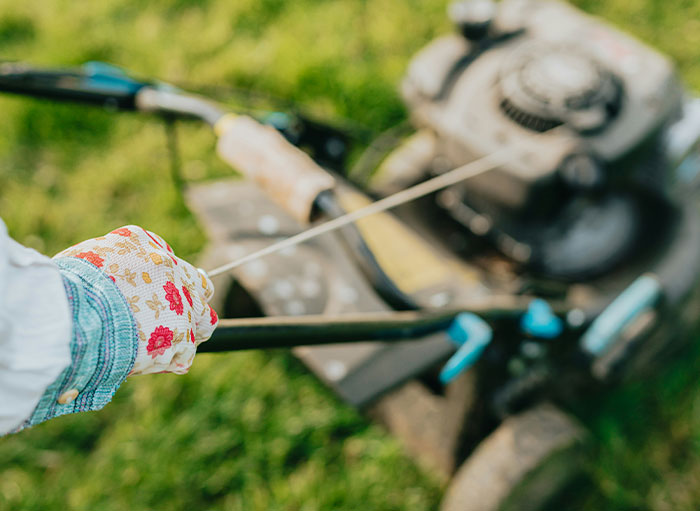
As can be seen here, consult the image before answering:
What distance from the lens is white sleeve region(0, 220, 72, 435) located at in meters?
0.37

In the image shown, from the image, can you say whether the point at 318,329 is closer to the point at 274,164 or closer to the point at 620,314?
the point at 274,164

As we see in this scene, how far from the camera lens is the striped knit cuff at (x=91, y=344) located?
0.42 meters

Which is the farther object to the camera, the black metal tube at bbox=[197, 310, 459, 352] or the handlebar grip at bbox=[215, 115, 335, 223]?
the handlebar grip at bbox=[215, 115, 335, 223]

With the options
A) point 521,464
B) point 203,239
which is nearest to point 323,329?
point 521,464

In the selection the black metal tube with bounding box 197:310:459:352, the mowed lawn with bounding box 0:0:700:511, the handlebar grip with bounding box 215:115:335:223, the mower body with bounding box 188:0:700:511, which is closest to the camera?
the black metal tube with bounding box 197:310:459:352

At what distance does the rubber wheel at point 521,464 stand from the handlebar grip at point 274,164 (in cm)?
63

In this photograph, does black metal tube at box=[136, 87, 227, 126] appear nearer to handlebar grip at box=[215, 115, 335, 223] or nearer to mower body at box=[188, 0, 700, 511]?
handlebar grip at box=[215, 115, 335, 223]

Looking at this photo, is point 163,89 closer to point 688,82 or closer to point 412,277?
point 412,277

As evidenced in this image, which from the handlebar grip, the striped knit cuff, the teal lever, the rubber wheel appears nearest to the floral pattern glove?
the striped knit cuff

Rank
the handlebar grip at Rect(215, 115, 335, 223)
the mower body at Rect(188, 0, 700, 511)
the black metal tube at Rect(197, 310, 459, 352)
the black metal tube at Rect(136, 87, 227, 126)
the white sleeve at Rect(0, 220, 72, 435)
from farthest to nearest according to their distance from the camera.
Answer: the mower body at Rect(188, 0, 700, 511) < the black metal tube at Rect(136, 87, 227, 126) < the handlebar grip at Rect(215, 115, 335, 223) < the black metal tube at Rect(197, 310, 459, 352) < the white sleeve at Rect(0, 220, 72, 435)

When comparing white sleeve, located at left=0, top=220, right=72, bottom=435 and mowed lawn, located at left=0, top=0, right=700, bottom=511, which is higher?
white sleeve, located at left=0, top=220, right=72, bottom=435

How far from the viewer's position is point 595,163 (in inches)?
42.2

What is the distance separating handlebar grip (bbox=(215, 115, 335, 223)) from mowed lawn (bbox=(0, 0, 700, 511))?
2.48 feet

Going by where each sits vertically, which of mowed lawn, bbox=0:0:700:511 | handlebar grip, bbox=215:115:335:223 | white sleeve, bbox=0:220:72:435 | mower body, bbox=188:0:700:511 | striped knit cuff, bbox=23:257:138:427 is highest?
white sleeve, bbox=0:220:72:435
